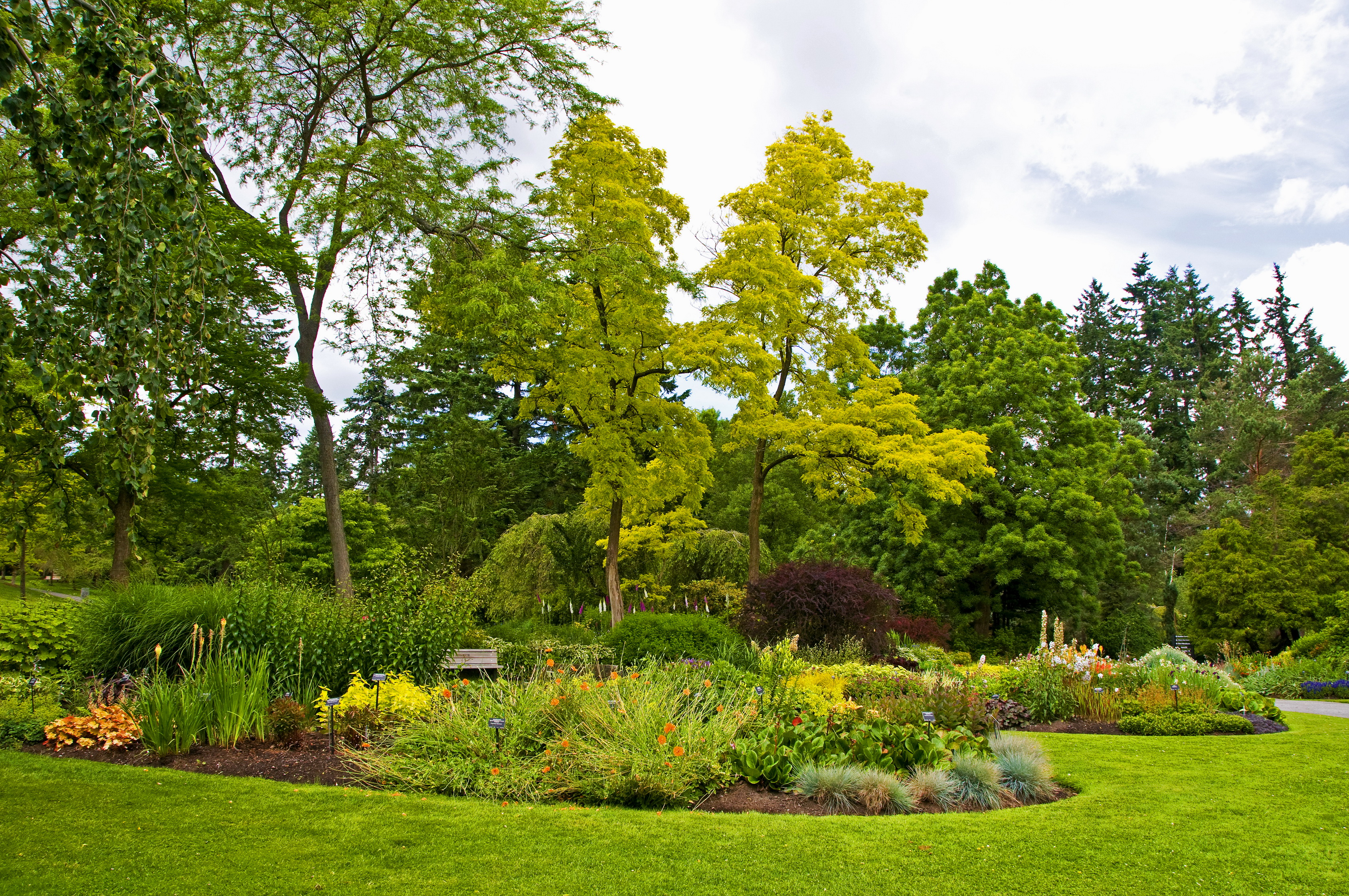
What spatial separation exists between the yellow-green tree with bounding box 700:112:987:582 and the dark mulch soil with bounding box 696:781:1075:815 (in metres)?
9.70

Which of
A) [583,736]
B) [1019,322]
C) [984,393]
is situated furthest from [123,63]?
[1019,322]

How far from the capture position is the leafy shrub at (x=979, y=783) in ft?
16.8

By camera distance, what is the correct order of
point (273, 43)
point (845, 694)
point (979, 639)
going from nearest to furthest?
point (845, 694)
point (273, 43)
point (979, 639)

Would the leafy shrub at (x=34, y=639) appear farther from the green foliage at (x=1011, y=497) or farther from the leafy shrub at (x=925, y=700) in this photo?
the green foliage at (x=1011, y=497)

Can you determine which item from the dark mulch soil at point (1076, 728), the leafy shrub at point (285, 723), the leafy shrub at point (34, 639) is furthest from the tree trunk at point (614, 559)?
the leafy shrub at point (285, 723)

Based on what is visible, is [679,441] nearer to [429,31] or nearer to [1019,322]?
[429,31]

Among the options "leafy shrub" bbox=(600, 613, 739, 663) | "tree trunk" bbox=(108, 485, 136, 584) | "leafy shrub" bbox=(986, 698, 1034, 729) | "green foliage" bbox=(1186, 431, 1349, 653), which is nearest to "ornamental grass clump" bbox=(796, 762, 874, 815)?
"leafy shrub" bbox=(986, 698, 1034, 729)

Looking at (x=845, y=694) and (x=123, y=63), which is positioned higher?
(x=123, y=63)

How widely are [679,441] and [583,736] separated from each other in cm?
995

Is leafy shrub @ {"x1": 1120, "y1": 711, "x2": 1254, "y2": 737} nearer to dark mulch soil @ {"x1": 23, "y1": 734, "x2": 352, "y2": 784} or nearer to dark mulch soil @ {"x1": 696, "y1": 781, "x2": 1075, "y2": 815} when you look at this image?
dark mulch soil @ {"x1": 696, "y1": 781, "x2": 1075, "y2": 815}

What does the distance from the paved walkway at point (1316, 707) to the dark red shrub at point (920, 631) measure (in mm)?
5112

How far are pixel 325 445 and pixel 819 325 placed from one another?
1025cm

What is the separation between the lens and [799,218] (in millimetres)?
16391

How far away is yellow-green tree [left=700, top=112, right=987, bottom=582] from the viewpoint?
1539 centimetres
